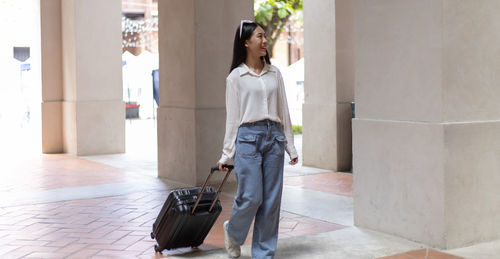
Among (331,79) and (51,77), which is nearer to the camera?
(331,79)

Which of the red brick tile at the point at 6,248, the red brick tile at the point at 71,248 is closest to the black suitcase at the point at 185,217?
the red brick tile at the point at 71,248

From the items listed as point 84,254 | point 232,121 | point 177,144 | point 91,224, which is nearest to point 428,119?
point 232,121

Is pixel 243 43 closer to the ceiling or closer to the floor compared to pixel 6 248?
closer to the ceiling

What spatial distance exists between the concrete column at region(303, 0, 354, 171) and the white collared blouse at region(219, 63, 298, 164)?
208 inches

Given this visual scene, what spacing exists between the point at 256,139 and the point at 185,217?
82cm

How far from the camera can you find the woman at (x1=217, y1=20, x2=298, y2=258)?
474 centimetres

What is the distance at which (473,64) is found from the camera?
5.31 m

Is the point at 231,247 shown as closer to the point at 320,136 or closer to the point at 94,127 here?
the point at 320,136

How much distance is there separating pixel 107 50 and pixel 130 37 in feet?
85.2

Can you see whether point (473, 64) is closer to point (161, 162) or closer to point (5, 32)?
point (161, 162)

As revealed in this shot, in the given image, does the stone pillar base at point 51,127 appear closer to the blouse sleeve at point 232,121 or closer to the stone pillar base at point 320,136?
the stone pillar base at point 320,136

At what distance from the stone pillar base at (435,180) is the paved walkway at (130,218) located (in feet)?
0.49

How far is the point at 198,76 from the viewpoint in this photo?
875cm

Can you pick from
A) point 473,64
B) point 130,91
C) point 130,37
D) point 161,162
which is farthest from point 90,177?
point 130,37
